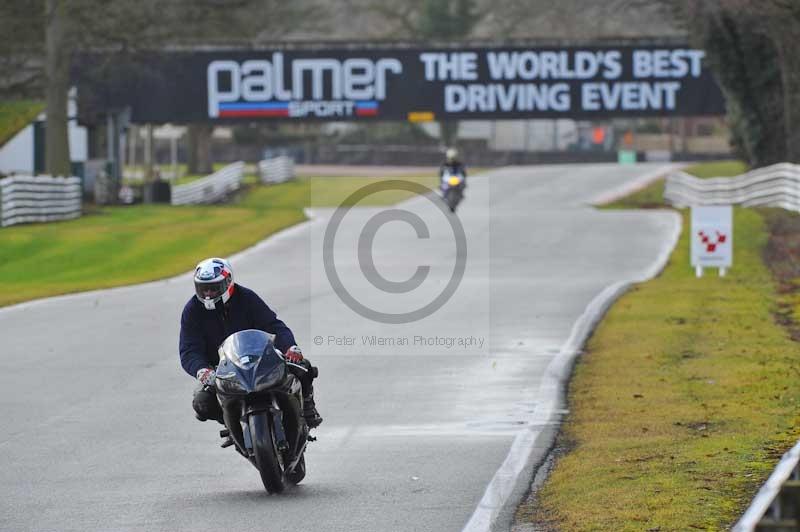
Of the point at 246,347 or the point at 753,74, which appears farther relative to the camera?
the point at 753,74

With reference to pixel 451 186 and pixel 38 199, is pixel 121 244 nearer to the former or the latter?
pixel 38 199

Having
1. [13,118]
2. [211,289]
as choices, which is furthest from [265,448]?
[13,118]

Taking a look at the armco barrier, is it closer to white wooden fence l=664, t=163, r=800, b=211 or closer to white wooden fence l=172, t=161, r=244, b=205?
white wooden fence l=664, t=163, r=800, b=211

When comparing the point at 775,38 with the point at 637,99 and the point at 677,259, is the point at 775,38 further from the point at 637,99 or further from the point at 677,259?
the point at 677,259

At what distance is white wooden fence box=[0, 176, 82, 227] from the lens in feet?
128

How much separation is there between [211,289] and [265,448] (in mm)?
1156

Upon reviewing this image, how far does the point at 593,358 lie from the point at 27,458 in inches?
314

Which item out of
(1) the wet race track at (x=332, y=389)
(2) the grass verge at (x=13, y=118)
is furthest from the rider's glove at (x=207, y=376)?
(2) the grass verge at (x=13, y=118)

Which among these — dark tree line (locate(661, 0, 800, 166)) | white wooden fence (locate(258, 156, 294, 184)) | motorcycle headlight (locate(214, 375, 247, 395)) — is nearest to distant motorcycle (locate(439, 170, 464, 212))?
dark tree line (locate(661, 0, 800, 166))

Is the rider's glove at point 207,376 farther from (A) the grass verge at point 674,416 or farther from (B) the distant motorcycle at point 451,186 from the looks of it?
(B) the distant motorcycle at point 451,186

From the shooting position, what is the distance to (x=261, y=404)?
378 inches

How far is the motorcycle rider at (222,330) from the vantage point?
998 centimetres

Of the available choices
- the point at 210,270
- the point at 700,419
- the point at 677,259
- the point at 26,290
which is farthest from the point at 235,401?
the point at 677,259

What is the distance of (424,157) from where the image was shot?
273ft
